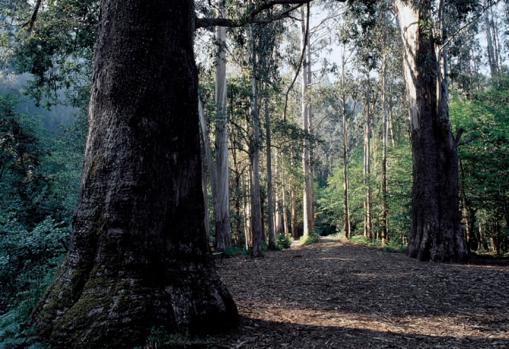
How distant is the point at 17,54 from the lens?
8406 millimetres

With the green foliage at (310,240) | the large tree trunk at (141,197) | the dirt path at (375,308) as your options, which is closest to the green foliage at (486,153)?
the dirt path at (375,308)

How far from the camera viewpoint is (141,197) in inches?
128

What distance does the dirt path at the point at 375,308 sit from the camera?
3293 millimetres

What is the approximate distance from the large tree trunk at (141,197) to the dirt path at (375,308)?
2.02ft

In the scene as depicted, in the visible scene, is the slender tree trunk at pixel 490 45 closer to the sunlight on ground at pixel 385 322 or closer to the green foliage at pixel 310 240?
the green foliage at pixel 310 240

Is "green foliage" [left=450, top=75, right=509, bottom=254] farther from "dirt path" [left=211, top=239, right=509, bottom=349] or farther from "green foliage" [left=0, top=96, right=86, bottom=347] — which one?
"green foliage" [left=0, top=96, right=86, bottom=347]

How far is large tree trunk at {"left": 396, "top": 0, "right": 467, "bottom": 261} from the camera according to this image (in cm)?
836

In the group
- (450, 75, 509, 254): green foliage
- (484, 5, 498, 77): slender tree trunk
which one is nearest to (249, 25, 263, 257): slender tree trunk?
(450, 75, 509, 254): green foliage

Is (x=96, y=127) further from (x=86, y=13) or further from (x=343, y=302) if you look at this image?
(x=86, y=13)

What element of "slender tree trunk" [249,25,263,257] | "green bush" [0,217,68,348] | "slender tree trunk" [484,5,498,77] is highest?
"slender tree trunk" [484,5,498,77]

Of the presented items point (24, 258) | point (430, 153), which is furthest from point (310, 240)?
point (24, 258)

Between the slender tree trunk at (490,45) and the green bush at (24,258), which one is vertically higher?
the slender tree trunk at (490,45)

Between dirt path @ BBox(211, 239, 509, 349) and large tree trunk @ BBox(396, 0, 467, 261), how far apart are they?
143cm

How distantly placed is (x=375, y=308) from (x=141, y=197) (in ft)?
9.80
